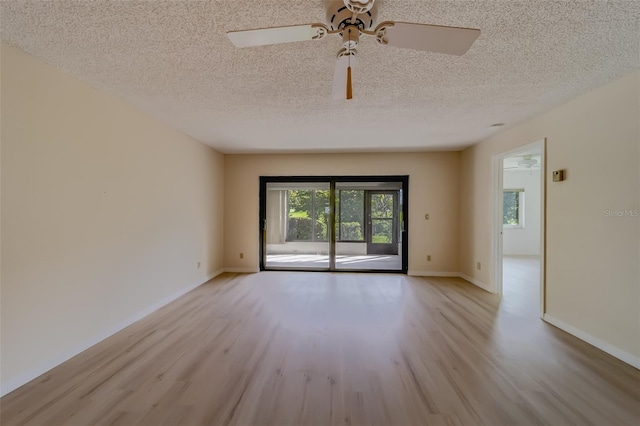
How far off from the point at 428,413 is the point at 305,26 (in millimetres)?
2209

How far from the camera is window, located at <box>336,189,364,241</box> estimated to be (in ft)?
21.6

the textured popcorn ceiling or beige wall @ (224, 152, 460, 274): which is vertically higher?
the textured popcorn ceiling

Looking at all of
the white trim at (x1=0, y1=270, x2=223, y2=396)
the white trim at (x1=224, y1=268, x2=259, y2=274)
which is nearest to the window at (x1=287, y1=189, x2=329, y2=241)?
the white trim at (x1=224, y1=268, x2=259, y2=274)

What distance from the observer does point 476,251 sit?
168 inches

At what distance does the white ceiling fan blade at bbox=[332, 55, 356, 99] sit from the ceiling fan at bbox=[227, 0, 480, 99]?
0.08 m

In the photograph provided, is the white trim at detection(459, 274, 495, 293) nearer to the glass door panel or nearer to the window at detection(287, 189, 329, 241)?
the glass door panel

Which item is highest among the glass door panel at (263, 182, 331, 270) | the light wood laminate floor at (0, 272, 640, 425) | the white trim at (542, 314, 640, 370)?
the glass door panel at (263, 182, 331, 270)

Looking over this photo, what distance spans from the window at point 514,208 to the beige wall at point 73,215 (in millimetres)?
8205

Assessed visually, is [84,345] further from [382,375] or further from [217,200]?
[217,200]

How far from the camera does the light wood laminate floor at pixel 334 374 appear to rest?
1.55 m

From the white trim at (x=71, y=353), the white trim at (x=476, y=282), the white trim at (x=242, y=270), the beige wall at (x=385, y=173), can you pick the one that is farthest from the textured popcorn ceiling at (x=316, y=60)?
the white trim at (x=242, y=270)

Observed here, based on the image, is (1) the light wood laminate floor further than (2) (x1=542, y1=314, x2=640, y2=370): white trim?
No

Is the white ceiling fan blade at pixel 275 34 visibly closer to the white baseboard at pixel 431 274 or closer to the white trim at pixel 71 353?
the white trim at pixel 71 353

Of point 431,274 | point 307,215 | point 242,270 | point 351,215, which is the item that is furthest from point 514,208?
point 242,270
